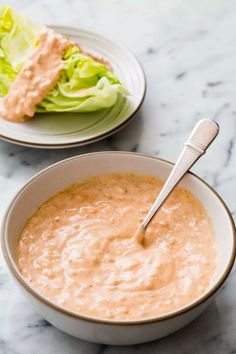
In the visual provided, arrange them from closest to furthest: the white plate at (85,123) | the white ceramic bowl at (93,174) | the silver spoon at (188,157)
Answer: the white ceramic bowl at (93,174) → the silver spoon at (188,157) → the white plate at (85,123)

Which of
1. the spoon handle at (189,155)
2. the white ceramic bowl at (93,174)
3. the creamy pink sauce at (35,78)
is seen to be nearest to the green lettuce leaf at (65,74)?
the creamy pink sauce at (35,78)

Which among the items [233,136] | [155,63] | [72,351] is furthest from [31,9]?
[72,351]

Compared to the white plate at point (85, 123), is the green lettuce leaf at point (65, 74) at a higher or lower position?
A: higher

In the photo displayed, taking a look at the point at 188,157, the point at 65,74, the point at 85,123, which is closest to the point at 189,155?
the point at 188,157

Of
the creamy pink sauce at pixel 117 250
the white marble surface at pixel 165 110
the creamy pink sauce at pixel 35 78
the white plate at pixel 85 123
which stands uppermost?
the creamy pink sauce at pixel 35 78

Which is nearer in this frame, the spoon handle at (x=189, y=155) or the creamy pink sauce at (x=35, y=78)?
the spoon handle at (x=189, y=155)

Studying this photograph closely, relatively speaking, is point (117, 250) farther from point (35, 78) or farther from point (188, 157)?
point (35, 78)

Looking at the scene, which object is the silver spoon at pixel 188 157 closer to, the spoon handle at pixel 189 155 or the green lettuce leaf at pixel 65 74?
the spoon handle at pixel 189 155

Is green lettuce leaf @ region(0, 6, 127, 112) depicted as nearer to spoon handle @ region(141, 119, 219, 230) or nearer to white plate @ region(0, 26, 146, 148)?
white plate @ region(0, 26, 146, 148)
